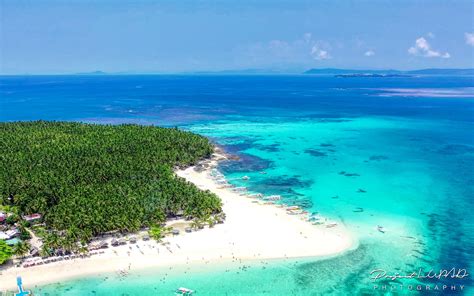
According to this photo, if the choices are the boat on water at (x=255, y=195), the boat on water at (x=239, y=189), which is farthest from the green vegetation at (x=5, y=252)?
the boat on water at (x=255, y=195)

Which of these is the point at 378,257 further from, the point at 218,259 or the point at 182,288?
the point at 182,288

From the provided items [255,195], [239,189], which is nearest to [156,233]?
[255,195]

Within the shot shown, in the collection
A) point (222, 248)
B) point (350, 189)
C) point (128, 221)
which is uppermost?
point (128, 221)

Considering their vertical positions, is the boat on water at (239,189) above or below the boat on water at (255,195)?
above

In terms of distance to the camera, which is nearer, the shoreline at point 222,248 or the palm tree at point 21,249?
the shoreline at point 222,248

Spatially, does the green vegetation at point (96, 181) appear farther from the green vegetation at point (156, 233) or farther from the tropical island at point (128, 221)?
the green vegetation at point (156, 233)

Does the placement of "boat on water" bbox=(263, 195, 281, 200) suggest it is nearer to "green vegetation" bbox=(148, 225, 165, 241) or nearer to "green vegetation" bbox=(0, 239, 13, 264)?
"green vegetation" bbox=(148, 225, 165, 241)

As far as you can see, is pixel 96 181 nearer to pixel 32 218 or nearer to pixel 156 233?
pixel 32 218
